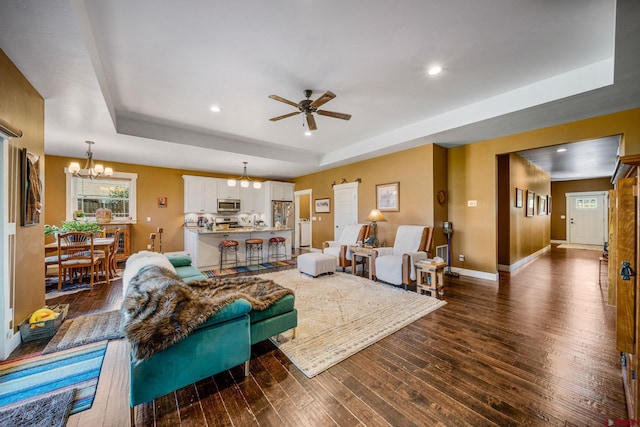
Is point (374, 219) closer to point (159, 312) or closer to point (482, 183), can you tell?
point (482, 183)

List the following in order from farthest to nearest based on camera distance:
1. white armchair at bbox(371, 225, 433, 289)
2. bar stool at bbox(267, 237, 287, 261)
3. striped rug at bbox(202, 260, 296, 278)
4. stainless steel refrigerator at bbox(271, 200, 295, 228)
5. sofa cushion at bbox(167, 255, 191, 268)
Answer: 1. stainless steel refrigerator at bbox(271, 200, 295, 228)
2. bar stool at bbox(267, 237, 287, 261)
3. striped rug at bbox(202, 260, 296, 278)
4. white armchair at bbox(371, 225, 433, 289)
5. sofa cushion at bbox(167, 255, 191, 268)

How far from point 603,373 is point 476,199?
3.54m

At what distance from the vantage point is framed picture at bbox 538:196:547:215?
24.5ft

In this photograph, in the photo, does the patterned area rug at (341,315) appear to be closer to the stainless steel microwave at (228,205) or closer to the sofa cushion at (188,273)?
the sofa cushion at (188,273)

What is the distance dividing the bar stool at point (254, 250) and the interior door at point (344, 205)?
232cm

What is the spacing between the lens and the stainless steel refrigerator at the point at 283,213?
8.59 m

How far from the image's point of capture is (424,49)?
253 centimetres

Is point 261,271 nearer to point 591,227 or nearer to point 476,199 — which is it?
point 476,199

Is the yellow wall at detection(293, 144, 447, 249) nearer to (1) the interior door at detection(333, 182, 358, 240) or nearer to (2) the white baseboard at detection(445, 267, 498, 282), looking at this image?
(1) the interior door at detection(333, 182, 358, 240)

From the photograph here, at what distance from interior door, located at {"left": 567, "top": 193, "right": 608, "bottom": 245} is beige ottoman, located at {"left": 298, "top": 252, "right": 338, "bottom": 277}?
11.0 metres

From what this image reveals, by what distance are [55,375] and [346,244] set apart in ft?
15.1

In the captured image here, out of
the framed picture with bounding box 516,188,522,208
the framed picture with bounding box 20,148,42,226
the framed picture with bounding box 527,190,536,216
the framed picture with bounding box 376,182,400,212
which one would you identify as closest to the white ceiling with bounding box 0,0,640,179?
the framed picture with bounding box 20,148,42,226

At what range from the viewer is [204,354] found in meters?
1.69

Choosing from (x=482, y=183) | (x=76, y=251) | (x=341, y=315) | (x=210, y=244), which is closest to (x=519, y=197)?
(x=482, y=183)
